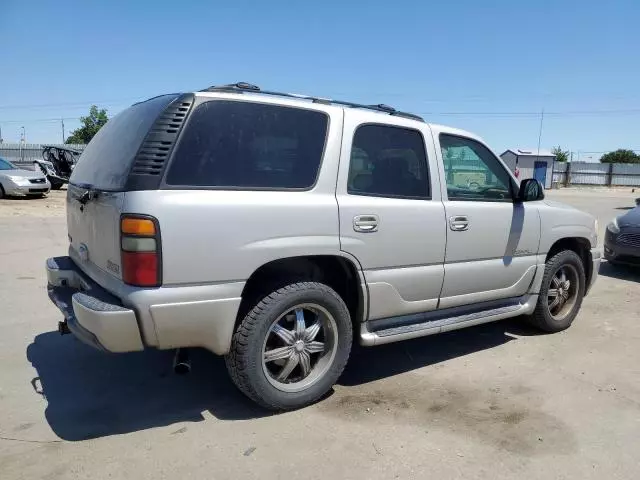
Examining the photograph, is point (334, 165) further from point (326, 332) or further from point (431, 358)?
point (431, 358)

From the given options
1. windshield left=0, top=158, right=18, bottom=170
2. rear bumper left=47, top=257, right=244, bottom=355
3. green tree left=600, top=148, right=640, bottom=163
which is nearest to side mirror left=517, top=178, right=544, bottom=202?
rear bumper left=47, top=257, right=244, bottom=355

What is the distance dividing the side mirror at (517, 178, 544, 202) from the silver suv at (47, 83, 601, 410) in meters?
0.02

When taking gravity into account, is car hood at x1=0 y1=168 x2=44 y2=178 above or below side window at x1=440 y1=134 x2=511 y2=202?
below

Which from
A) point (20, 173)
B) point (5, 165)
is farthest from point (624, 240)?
point (5, 165)

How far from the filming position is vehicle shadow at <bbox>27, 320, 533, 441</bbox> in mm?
3361

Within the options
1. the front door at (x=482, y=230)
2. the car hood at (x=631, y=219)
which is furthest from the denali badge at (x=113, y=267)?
the car hood at (x=631, y=219)

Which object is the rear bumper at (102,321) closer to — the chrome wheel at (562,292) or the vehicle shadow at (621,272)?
the chrome wheel at (562,292)

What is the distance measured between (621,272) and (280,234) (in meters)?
7.23

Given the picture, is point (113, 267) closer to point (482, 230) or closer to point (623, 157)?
point (482, 230)

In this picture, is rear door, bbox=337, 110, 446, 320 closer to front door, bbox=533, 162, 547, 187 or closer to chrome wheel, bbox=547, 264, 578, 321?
chrome wheel, bbox=547, 264, 578, 321

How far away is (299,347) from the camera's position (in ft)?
11.5

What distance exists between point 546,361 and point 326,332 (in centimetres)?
209

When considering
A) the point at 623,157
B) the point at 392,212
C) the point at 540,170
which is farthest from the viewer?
the point at 623,157

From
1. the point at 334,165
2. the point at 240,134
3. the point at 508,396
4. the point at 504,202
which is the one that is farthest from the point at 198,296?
the point at 504,202
